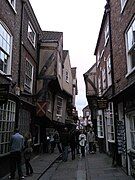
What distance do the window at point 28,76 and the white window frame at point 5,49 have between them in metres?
3.25

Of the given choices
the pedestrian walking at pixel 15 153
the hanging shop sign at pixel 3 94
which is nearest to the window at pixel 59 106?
the pedestrian walking at pixel 15 153

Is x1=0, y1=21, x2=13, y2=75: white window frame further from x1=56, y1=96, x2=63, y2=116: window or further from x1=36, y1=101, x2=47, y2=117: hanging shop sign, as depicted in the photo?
x1=56, y1=96, x2=63, y2=116: window

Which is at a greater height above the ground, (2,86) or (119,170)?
(2,86)

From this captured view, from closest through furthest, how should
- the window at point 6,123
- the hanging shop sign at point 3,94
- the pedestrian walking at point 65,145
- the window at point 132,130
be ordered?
the hanging shop sign at point 3,94, the window at point 6,123, the window at point 132,130, the pedestrian walking at point 65,145

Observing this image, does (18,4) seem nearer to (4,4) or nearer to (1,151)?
(4,4)

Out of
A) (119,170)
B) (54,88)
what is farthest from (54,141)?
(119,170)

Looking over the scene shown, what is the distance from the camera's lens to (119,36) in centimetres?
1202

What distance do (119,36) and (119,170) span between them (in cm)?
580

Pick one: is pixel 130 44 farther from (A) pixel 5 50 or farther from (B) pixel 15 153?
(B) pixel 15 153

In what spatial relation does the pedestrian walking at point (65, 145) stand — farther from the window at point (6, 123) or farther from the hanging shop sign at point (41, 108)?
the window at point (6, 123)

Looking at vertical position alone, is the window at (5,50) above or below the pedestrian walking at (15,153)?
above

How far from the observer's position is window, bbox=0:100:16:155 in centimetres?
1004

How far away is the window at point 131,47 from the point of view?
9.92 metres

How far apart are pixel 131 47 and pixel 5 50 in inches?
193
